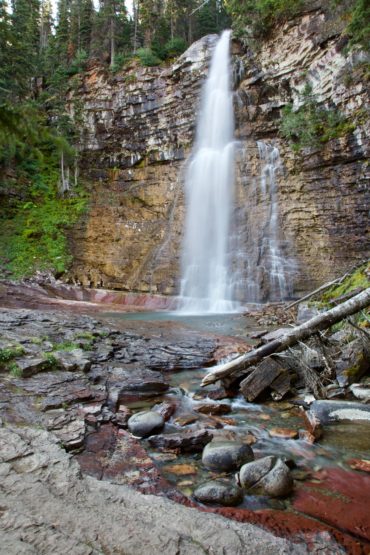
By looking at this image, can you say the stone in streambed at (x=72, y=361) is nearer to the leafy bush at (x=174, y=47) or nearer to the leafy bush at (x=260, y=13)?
the leafy bush at (x=260, y=13)

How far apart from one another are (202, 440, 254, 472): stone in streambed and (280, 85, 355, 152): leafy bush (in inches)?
770

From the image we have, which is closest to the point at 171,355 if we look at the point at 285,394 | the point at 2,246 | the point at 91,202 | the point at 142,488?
the point at 285,394

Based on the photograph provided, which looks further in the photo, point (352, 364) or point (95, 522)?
point (352, 364)

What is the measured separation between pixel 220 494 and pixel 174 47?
35156 millimetres

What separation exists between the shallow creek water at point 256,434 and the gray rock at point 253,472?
0.17m

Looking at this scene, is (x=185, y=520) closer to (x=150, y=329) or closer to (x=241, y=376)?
(x=241, y=376)

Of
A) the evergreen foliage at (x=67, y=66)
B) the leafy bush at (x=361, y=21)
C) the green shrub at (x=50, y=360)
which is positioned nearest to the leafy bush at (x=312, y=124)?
the evergreen foliage at (x=67, y=66)

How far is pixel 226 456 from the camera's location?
413 centimetres

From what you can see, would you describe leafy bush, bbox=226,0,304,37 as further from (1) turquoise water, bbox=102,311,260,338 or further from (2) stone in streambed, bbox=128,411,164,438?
(2) stone in streambed, bbox=128,411,164,438

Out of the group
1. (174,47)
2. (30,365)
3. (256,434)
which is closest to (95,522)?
(256,434)

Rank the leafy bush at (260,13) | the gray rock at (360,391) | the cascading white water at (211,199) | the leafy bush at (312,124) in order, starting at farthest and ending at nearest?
the leafy bush at (260,13) → the cascading white water at (211,199) → the leafy bush at (312,124) → the gray rock at (360,391)

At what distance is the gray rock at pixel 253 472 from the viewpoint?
374cm

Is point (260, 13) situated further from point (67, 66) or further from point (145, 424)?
point (145, 424)

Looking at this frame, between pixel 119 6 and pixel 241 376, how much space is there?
40.2 metres
